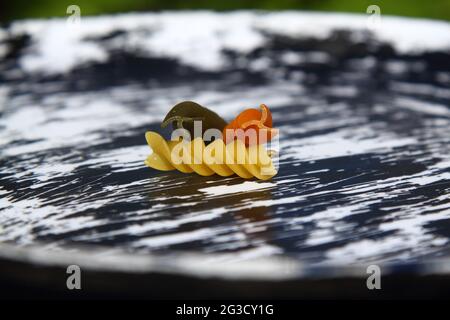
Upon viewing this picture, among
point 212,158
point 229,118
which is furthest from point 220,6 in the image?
point 212,158

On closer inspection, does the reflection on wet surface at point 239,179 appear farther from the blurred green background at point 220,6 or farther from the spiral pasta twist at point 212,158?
the blurred green background at point 220,6

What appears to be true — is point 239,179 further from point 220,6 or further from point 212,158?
point 220,6

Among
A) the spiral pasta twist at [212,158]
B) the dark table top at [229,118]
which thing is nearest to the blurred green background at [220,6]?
the dark table top at [229,118]

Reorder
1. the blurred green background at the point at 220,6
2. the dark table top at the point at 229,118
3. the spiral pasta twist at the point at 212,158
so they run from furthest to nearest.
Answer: the blurred green background at the point at 220,6
the spiral pasta twist at the point at 212,158
the dark table top at the point at 229,118

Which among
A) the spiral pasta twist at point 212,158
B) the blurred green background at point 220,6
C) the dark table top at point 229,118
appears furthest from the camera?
the blurred green background at point 220,6

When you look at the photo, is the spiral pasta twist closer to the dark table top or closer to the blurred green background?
the dark table top
